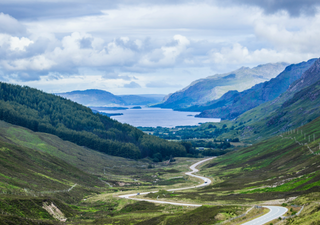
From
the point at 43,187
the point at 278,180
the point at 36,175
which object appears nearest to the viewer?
the point at 43,187

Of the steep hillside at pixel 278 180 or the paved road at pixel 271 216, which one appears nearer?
the paved road at pixel 271 216

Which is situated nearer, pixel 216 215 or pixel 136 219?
pixel 216 215

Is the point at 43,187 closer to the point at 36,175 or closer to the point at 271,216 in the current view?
the point at 36,175

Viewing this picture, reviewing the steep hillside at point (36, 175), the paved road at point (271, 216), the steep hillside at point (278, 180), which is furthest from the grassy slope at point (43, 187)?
the paved road at point (271, 216)

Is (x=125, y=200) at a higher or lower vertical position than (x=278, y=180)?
lower

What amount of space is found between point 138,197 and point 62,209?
128 ft

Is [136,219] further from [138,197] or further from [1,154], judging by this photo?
[1,154]

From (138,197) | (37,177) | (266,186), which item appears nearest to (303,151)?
(266,186)

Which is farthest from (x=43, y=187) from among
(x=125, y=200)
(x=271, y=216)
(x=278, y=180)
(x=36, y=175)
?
(x=278, y=180)

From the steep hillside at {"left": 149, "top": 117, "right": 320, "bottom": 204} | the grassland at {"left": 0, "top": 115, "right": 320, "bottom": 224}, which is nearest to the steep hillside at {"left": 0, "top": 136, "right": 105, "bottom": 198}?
the grassland at {"left": 0, "top": 115, "right": 320, "bottom": 224}

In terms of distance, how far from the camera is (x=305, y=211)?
230ft

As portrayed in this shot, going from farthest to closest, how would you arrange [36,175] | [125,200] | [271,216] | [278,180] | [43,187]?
[36,175], [278,180], [125,200], [43,187], [271,216]

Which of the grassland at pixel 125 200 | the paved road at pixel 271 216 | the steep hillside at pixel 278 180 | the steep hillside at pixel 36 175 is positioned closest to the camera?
the paved road at pixel 271 216

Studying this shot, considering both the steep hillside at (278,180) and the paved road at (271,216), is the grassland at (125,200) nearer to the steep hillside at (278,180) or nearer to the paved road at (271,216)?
the steep hillside at (278,180)
